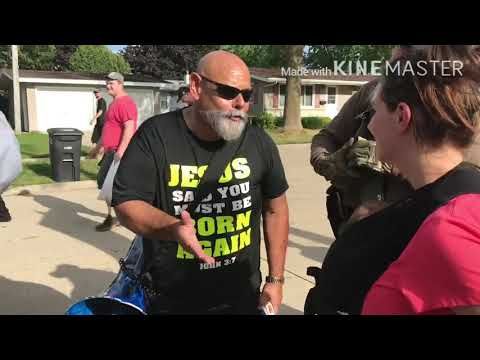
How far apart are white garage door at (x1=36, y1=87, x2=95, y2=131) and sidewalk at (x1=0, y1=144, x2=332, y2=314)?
2064cm

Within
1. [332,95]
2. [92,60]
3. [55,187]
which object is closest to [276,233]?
[55,187]

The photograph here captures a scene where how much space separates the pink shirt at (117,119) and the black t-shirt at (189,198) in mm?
3854

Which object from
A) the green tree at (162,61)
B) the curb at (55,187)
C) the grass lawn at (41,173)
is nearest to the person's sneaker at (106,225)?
the curb at (55,187)

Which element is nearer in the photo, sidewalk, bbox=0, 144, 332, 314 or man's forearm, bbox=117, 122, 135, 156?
sidewalk, bbox=0, 144, 332, 314

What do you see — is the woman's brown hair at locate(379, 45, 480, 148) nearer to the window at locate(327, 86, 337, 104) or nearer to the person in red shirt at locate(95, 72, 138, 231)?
the person in red shirt at locate(95, 72, 138, 231)

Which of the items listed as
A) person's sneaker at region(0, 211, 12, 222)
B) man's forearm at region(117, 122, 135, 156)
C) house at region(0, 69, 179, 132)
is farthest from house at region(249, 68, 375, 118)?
man's forearm at region(117, 122, 135, 156)

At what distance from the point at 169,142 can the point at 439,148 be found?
1.33 metres

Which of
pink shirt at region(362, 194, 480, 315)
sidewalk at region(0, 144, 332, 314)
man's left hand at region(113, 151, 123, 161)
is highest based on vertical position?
pink shirt at region(362, 194, 480, 315)

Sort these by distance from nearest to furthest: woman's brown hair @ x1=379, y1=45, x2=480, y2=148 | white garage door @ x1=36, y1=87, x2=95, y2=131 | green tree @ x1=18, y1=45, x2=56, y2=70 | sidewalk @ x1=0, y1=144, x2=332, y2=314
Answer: woman's brown hair @ x1=379, y1=45, x2=480, y2=148
sidewalk @ x1=0, y1=144, x2=332, y2=314
white garage door @ x1=36, y1=87, x2=95, y2=131
green tree @ x1=18, y1=45, x2=56, y2=70

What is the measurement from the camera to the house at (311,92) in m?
32.1

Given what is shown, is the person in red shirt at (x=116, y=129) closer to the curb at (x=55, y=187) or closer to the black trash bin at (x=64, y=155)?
the curb at (x=55, y=187)

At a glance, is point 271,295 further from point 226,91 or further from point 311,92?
point 311,92

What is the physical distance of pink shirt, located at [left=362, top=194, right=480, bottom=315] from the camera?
99 cm
